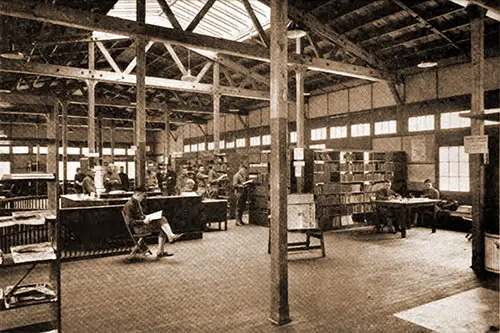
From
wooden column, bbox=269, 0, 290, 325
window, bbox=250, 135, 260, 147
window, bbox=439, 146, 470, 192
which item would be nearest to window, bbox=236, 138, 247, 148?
window, bbox=250, 135, 260, 147

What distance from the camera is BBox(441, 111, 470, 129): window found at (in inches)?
420

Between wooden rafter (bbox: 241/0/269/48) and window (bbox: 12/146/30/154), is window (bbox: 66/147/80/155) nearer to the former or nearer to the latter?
window (bbox: 12/146/30/154)

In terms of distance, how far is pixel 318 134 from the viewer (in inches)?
615

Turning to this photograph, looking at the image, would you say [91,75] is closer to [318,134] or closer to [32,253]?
[318,134]

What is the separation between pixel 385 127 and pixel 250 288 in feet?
30.9

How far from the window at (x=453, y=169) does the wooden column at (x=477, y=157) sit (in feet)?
16.2

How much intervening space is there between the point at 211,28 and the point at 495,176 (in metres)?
9.52

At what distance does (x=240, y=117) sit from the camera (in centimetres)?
2025

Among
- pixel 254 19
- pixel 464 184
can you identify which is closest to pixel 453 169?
pixel 464 184

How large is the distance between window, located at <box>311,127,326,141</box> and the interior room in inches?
2.7

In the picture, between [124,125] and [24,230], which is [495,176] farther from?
[124,125]

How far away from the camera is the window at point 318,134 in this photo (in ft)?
50.4

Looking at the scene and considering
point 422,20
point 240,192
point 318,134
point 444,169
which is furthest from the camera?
point 318,134

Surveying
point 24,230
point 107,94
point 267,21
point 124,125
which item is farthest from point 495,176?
point 124,125
